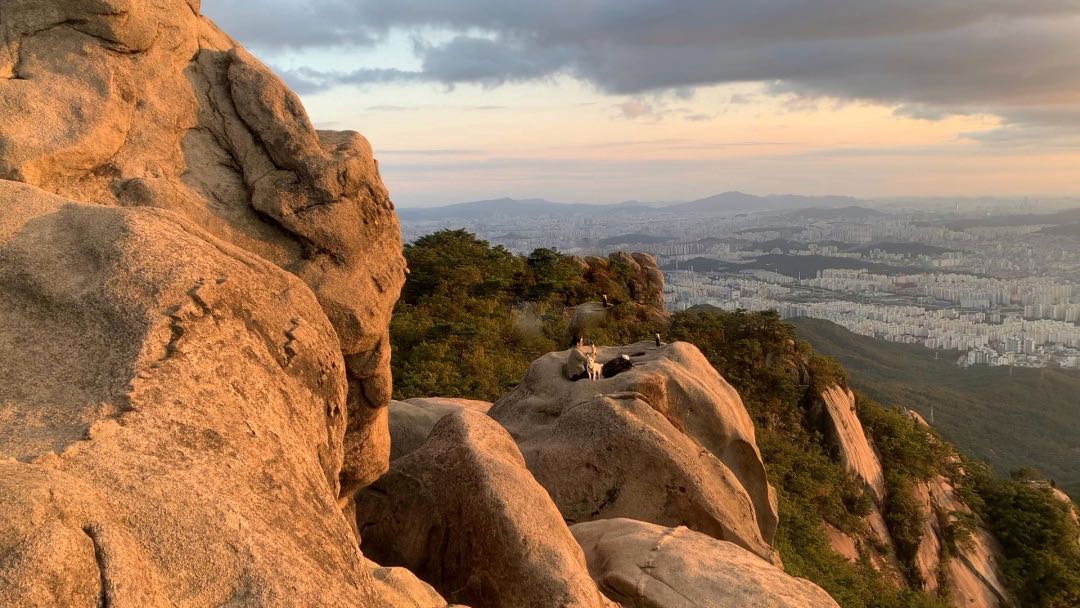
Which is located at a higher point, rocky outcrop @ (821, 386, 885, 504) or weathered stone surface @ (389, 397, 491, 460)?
weathered stone surface @ (389, 397, 491, 460)

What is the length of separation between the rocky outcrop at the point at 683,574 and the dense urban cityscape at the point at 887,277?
7134cm

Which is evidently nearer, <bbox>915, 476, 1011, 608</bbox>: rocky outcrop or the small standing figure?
the small standing figure

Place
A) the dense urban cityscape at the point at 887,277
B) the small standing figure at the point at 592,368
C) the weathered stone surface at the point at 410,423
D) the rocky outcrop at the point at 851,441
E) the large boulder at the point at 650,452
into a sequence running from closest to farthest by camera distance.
Answer: the large boulder at the point at 650,452 < the weathered stone surface at the point at 410,423 < the small standing figure at the point at 592,368 < the rocky outcrop at the point at 851,441 < the dense urban cityscape at the point at 887,277

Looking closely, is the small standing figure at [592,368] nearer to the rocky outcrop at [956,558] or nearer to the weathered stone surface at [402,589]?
the weathered stone surface at [402,589]

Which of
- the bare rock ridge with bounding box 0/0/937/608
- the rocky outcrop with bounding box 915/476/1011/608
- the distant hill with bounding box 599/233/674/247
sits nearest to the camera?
the bare rock ridge with bounding box 0/0/937/608

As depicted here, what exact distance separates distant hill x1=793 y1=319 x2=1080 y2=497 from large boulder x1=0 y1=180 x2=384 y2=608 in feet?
145

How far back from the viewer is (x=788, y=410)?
22391mm

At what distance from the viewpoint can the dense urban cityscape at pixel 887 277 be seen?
99.7 metres

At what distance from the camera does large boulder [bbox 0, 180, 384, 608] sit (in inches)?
136

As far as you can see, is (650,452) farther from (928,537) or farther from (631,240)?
(631,240)

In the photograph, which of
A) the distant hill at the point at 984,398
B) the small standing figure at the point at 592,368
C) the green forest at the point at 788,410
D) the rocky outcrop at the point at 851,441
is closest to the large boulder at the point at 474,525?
the small standing figure at the point at 592,368

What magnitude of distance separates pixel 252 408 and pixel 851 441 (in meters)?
21.4

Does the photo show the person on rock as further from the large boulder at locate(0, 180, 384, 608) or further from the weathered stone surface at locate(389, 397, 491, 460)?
the large boulder at locate(0, 180, 384, 608)

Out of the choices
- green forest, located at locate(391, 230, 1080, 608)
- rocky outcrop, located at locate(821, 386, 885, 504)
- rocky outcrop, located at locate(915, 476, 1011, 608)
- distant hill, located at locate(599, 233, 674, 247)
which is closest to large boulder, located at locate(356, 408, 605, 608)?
green forest, located at locate(391, 230, 1080, 608)
